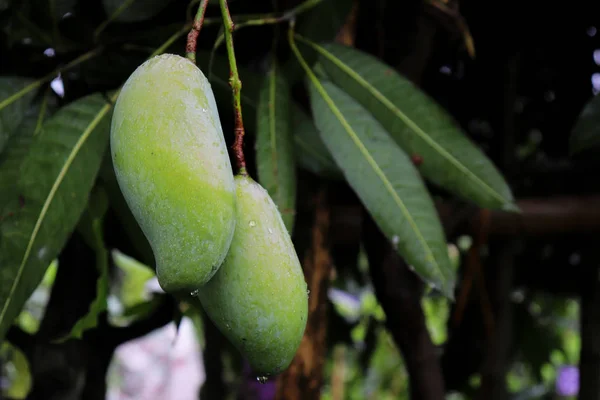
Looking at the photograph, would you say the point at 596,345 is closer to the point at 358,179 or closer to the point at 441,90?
the point at 441,90

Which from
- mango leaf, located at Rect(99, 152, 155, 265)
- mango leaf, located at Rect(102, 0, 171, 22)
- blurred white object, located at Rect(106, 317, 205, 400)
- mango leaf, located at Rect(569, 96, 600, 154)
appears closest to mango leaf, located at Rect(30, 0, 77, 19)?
mango leaf, located at Rect(102, 0, 171, 22)

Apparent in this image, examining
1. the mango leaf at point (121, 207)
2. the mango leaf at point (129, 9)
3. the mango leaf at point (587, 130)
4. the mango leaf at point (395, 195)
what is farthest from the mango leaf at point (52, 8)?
the mango leaf at point (587, 130)

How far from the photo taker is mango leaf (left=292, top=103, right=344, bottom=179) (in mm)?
652

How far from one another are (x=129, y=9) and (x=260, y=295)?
1.12ft

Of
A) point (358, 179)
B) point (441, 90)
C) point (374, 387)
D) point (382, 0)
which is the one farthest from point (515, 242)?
point (374, 387)

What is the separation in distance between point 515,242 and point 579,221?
200 mm

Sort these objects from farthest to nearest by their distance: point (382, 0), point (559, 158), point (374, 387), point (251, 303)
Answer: point (374, 387), point (559, 158), point (382, 0), point (251, 303)

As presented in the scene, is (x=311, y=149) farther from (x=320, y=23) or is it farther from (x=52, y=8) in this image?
(x=52, y=8)

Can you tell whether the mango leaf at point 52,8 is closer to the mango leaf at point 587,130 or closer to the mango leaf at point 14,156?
the mango leaf at point 14,156

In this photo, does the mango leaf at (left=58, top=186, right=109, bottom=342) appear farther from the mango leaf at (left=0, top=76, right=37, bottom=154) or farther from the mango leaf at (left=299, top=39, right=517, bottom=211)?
the mango leaf at (left=299, top=39, right=517, bottom=211)

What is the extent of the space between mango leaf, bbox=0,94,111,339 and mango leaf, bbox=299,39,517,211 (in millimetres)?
211

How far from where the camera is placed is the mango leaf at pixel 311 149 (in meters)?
0.65

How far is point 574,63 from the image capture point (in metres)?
0.96

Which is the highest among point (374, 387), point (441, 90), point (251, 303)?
point (251, 303)
